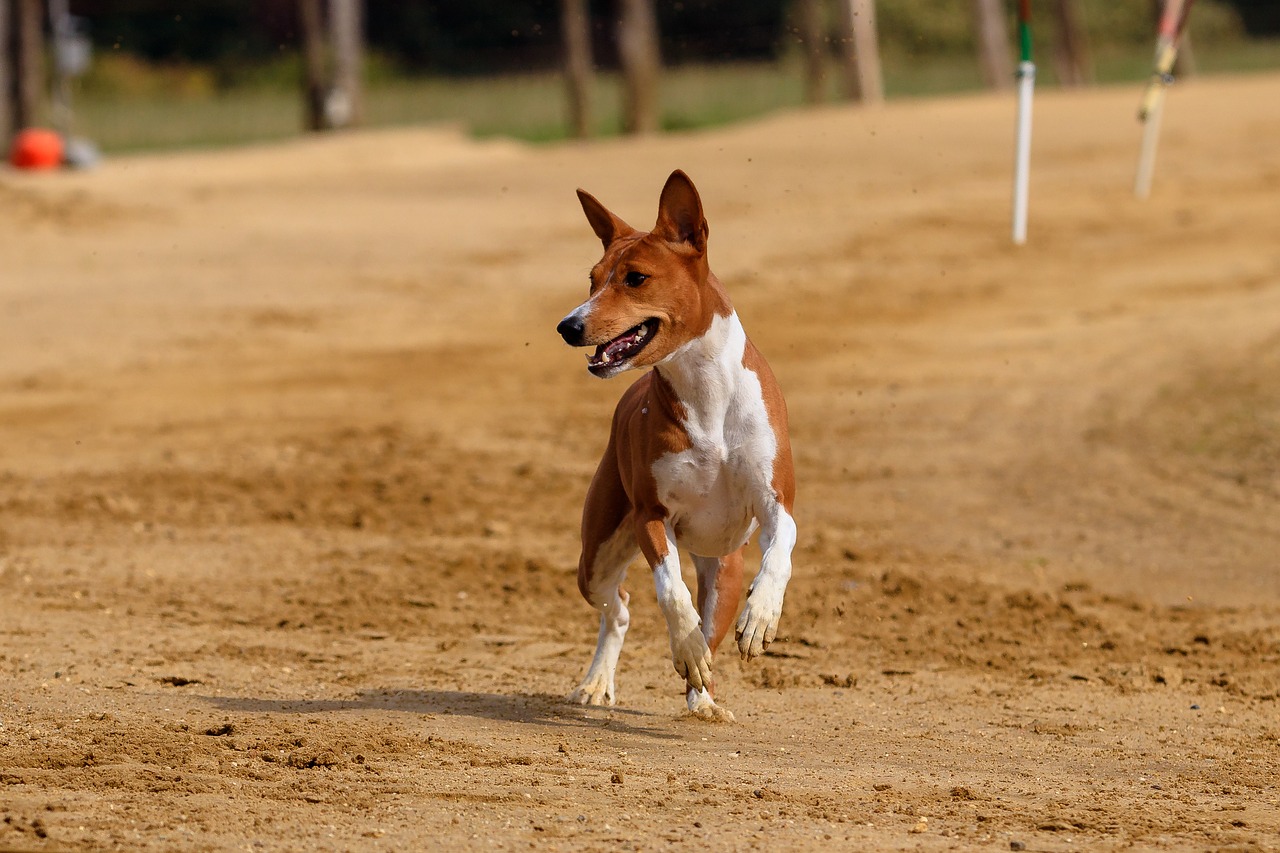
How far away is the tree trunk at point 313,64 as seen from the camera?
27.6 meters

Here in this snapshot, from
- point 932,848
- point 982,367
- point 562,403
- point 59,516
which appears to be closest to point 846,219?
point 982,367

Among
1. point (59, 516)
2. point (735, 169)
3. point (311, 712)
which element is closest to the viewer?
point (311, 712)

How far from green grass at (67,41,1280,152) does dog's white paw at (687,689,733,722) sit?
2298 centimetres

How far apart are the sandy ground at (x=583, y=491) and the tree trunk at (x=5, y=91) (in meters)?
2.44

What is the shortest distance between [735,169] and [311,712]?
16237 mm

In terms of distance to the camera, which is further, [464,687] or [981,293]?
[981,293]

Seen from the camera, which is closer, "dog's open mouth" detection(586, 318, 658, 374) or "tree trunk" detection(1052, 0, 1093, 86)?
"dog's open mouth" detection(586, 318, 658, 374)

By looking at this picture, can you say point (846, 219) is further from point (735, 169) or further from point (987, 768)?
point (987, 768)

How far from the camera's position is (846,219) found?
66.3 ft

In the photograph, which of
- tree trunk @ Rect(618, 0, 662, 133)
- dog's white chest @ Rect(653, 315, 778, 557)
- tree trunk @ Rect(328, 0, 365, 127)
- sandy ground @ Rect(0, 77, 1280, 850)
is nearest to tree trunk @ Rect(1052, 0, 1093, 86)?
sandy ground @ Rect(0, 77, 1280, 850)

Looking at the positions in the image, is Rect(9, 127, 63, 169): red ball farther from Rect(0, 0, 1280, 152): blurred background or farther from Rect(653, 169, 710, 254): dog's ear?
Rect(653, 169, 710, 254): dog's ear

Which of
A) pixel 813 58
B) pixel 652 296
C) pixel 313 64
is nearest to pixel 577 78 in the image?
pixel 813 58

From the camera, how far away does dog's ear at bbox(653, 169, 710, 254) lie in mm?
6320

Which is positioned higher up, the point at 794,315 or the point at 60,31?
the point at 60,31
